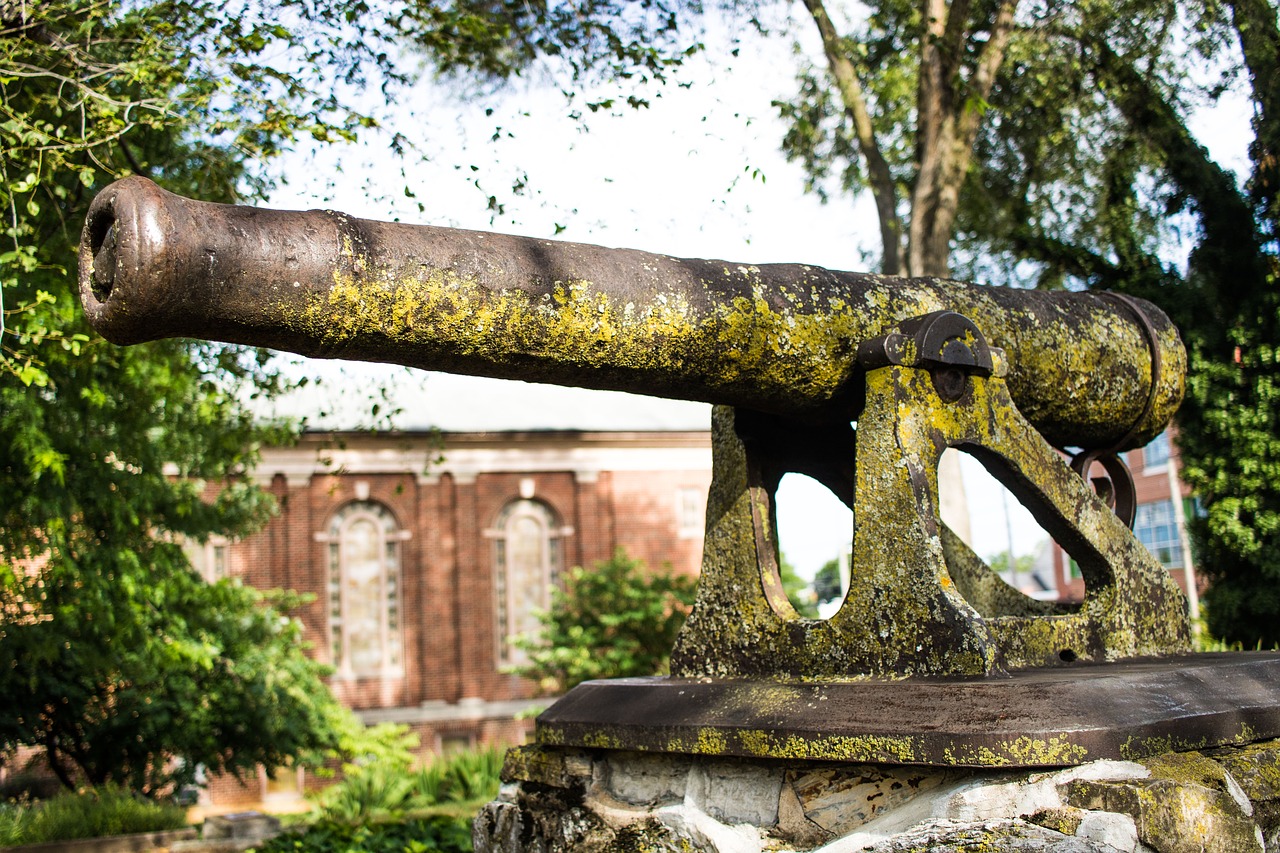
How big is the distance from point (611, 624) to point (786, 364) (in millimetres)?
14547

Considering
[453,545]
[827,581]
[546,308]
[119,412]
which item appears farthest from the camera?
[827,581]

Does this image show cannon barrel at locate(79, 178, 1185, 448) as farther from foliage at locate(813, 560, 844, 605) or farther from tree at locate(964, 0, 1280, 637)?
foliage at locate(813, 560, 844, 605)

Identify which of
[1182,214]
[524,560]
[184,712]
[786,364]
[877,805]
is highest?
[1182,214]

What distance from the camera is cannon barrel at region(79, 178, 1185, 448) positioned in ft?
8.44

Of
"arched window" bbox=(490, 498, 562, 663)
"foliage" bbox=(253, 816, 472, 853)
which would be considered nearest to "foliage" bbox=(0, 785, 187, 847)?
"foliage" bbox=(253, 816, 472, 853)

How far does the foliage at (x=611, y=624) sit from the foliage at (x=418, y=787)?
5.61 ft

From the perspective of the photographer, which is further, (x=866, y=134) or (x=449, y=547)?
(x=449, y=547)

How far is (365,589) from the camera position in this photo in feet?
80.5

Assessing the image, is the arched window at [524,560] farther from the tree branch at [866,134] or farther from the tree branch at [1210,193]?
the tree branch at [1210,193]

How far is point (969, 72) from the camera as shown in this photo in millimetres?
12336

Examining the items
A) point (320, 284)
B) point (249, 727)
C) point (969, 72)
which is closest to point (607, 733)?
point (320, 284)

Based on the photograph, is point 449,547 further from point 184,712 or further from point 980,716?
point 980,716

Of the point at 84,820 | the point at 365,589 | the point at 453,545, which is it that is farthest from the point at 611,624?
the point at 365,589

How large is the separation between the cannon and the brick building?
64.8 ft
